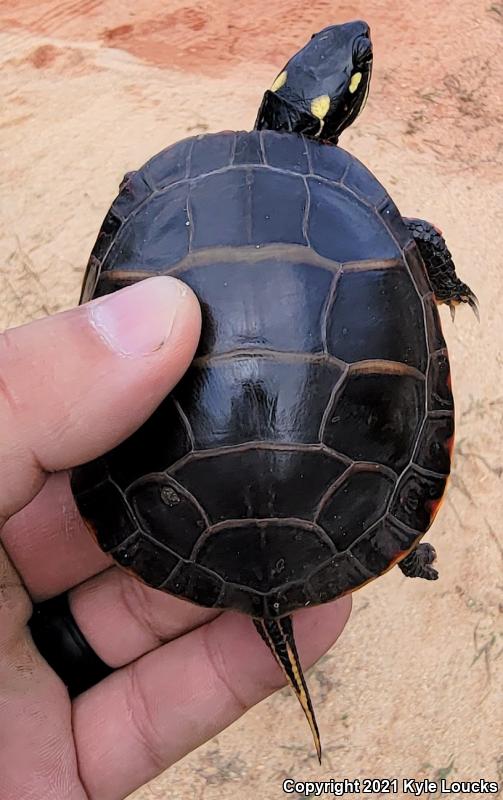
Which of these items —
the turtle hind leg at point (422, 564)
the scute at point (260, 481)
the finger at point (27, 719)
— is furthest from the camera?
the turtle hind leg at point (422, 564)

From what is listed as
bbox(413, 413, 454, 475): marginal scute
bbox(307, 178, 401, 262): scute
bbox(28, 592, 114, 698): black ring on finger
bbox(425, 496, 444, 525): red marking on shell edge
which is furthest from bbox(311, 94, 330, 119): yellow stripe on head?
bbox(28, 592, 114, 698): black ring on finger

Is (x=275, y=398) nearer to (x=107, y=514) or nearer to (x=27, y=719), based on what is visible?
(x=107, y=514)

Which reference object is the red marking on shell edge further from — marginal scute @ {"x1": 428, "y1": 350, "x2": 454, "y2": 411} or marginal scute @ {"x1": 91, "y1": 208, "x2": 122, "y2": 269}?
marginal scute @ {"x1": 91, "y1": 208, "x2": 122, "y2": 269}

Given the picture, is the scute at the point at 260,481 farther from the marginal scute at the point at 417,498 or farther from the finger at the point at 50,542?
the finger at the point at 50,542

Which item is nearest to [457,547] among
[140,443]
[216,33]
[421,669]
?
[421,669]

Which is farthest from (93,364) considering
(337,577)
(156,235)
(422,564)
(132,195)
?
(422,564)

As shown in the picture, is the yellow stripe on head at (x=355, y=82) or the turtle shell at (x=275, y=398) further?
the yellow stripe on head at (x=355, y=82)

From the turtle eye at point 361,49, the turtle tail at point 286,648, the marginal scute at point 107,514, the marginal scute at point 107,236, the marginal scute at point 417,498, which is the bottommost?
the turtle tail at point 286,648

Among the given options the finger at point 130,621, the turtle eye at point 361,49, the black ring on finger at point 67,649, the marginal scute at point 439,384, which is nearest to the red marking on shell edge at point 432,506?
the marginal scute at point 439,384
